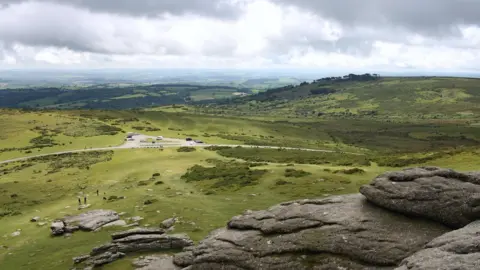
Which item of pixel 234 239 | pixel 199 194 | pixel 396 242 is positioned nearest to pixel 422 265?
pixel 396 242

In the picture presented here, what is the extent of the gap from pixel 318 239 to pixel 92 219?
1499 inches

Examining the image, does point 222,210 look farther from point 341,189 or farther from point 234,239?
point 234,239

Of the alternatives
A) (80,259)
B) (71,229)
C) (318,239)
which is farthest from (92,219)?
(318,239)

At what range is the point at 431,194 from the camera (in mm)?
22797

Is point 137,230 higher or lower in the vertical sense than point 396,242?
lower

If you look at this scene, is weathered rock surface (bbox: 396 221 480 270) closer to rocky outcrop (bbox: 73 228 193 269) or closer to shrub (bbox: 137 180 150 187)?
rocky outcrop (bbox: 73 228 193 269)

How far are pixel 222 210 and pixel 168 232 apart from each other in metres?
9.74

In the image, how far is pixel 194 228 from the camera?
144 ft

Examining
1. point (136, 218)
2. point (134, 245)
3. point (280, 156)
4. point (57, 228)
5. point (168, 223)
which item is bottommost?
point (280, 156)

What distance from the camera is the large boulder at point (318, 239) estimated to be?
21.2 meters

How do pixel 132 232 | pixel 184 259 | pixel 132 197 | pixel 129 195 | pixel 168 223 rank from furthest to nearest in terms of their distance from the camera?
pixel 129 195 → pixel 132 197 → pixel 168 223 → pixel 132 232 → pixel 184 259

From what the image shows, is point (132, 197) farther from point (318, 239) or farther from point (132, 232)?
point (318, 239)

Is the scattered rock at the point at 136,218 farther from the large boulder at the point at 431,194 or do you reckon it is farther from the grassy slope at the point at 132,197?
the large boulder at the point at 431,194

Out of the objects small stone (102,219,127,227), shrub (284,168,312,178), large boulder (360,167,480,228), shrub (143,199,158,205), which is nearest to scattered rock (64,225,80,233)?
small stone (102,219,127,227)
